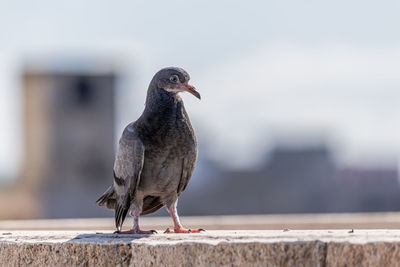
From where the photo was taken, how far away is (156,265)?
496cm

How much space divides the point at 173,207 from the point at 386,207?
152 ft

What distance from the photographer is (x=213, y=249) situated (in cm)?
482

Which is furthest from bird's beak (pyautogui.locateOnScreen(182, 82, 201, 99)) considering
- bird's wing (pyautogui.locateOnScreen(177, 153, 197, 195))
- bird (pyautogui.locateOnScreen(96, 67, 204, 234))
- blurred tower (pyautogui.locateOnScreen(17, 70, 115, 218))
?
blurred tower (pyautogui.locateOnScreen(17, 70, 115, 218))

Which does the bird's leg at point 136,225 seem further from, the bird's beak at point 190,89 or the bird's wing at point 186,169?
the bird's beak at point 190,89

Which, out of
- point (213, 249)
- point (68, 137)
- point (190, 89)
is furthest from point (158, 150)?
point (68, 137)

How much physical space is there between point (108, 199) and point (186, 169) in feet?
2.52

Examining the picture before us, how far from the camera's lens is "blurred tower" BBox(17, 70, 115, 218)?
153 feet

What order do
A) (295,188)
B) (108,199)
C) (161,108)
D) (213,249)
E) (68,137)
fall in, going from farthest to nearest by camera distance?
1. (295,188)
2. (68,137)
3. (108,199)
4. (161,108)
5. (213,249)

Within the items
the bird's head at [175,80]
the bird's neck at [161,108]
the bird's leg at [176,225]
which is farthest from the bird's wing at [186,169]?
the bird's head at [175,80]

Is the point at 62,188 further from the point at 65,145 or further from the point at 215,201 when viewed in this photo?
the point at 215,201

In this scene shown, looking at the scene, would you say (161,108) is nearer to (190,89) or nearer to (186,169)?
(190,89)

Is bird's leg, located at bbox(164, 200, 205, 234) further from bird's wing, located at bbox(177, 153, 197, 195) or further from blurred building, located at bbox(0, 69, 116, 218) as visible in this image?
blurred building, located at bbox(0, 69, 116, 218)

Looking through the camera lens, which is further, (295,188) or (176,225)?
(295,188)

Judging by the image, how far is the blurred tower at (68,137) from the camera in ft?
153
